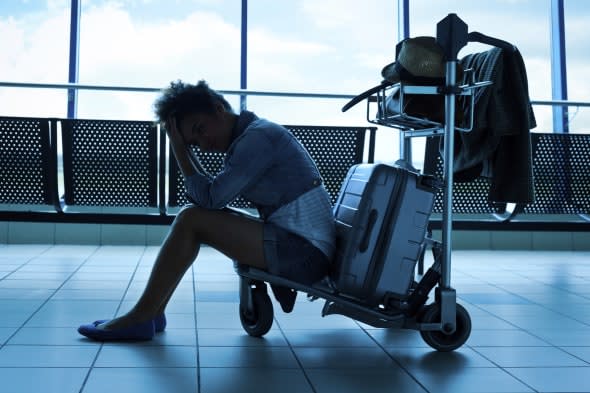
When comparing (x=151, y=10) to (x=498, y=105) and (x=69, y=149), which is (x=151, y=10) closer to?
(x=69, y=149)

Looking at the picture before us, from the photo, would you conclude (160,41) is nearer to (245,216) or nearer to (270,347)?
(245,216)

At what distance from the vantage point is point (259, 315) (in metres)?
2.49

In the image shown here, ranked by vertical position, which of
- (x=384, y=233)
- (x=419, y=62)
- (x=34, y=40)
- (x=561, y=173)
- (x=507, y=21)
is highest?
(x=507, y=21)

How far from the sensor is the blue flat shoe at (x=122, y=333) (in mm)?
2357

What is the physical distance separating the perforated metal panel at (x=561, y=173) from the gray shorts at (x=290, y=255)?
8.44 feet

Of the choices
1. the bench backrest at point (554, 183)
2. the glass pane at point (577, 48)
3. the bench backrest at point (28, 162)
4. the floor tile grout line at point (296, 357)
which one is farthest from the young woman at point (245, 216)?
the glass pane at point (577, 48)

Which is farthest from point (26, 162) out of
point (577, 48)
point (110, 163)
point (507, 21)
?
point (577, 48)

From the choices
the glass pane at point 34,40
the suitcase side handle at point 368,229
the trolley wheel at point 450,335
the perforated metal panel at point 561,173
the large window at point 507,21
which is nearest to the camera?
the suitcase side handle at point 368,229

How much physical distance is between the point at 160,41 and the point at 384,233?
405 cm

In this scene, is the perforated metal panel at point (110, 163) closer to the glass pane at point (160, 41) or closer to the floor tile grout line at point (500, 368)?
the glass pane at point (160, 41)

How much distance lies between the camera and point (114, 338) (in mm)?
2367

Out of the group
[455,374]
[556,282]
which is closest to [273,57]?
[556,282]

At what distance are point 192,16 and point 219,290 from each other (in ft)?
10.1

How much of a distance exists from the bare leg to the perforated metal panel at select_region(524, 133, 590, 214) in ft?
8.67
